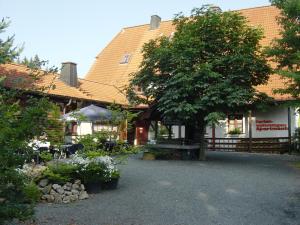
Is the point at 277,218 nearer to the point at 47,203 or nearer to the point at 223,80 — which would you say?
the point at 47,203

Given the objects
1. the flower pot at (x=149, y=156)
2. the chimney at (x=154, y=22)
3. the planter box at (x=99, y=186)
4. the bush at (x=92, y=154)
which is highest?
the chimney at (x=154, y=22)

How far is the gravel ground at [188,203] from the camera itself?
633 centimetres

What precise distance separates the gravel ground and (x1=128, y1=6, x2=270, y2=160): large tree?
434cm

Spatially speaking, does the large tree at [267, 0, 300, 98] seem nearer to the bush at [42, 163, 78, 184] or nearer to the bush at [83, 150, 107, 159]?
the bush at [83, 150, 107, 159]

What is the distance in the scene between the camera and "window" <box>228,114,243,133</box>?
2417cm

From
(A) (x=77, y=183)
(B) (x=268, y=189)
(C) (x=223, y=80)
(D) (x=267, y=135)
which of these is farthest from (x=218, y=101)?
(D) (x=267, y=135)

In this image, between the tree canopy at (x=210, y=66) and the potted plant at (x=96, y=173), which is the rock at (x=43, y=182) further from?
the tree canopy at (x=210, y=66)

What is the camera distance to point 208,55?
52.6 feet

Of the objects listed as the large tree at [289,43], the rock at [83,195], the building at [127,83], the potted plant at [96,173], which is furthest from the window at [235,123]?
the rock at [83,195]

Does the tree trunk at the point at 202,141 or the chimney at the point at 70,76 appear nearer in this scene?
the tree trunk at the point at 202,141

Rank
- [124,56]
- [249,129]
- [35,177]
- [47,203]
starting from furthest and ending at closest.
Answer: [124,56]
[249,129]
[35,177]
[47,203]

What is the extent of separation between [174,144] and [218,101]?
4152mm

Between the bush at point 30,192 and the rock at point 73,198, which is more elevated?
the bush at point 30,192

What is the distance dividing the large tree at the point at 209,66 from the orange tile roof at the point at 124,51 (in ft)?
30.5
